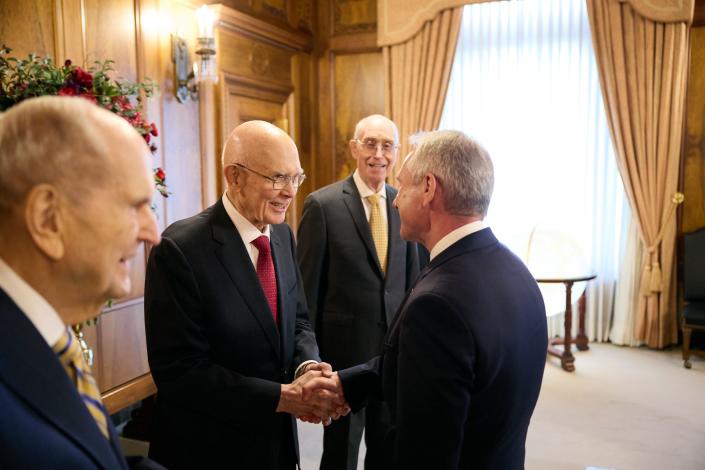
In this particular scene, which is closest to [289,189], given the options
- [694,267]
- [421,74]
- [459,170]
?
[459,170]

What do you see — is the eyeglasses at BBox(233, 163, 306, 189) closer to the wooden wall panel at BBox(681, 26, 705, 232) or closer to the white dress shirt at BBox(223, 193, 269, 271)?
the white dress shirt at BBox(223, 193, 269, 271)

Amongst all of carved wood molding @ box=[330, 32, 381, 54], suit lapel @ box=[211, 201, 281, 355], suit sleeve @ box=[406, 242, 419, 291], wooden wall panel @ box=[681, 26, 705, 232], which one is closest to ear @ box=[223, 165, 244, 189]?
suit lapel @ box=[211, 201, 281, 355]

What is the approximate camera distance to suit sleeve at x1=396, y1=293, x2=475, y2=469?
51.4 inches

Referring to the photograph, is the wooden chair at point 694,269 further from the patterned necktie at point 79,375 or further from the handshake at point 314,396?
the patterned necktie at point 79,375

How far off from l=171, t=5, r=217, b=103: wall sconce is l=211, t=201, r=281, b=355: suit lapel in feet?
8.62

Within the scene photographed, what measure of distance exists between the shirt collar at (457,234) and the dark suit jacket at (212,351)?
1.85ft

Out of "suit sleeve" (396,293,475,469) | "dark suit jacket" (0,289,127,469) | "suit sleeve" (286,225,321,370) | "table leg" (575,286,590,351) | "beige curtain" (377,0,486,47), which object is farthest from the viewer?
"beige curtain" (377,0,486,47)

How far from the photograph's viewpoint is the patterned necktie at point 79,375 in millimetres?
812

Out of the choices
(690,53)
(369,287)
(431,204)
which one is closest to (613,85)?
(690,53)

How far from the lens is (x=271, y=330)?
1.78 meters

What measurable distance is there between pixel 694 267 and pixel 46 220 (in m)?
5.37

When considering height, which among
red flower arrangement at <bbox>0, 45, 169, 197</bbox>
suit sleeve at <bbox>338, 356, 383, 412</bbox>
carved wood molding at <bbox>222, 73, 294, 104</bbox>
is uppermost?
carved wood molding at <bbox>222, 73, 294, 104</bbox>

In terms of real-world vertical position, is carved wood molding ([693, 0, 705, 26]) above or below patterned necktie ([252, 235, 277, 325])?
above

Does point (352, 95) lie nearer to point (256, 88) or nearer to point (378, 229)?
point (256, 88)
